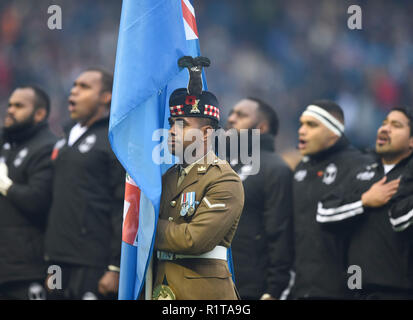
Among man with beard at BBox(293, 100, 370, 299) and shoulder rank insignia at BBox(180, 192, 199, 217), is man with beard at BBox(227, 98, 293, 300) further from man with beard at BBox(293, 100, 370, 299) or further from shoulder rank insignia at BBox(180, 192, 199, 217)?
shoulder rank insignia at BBox(180, 192, 199, 217)

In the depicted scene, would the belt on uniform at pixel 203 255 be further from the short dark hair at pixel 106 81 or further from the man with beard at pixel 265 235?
the short dark hair at pixel 106 81

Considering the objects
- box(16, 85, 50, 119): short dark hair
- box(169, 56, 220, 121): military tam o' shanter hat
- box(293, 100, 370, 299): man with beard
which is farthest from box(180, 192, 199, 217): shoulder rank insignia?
box(16, 85, 50, 119): short dark hair

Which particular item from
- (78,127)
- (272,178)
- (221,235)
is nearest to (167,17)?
(221,235)

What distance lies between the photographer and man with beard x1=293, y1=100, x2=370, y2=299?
6.05 m

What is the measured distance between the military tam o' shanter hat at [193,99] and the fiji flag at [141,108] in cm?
14

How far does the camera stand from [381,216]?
5.75 metres

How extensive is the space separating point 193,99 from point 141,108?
0.98 feet

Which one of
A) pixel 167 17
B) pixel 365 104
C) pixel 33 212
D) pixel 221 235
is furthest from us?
pixel 365 104

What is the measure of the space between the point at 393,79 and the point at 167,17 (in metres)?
10.3

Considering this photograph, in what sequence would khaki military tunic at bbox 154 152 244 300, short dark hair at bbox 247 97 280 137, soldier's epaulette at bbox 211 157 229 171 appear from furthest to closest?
short dark hair at bbox 247 97 280 137
soldier's epaulette at bbox 211 157 229 171
khaki military tunic at bbox 154 152 244 300

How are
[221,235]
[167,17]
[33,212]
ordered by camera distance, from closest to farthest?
[221,235]
[167,17]
[33,212]

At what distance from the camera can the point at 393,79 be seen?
46.2 ft

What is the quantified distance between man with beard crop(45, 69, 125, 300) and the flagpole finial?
8.01 feet

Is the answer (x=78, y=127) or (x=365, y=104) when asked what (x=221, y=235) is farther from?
(x=365, y=104)
